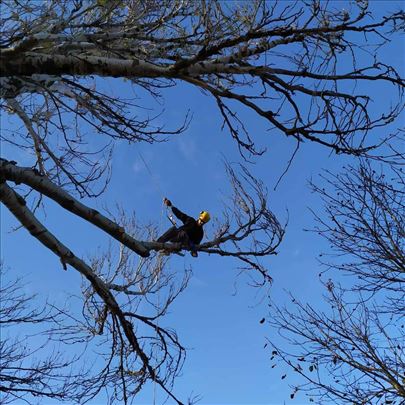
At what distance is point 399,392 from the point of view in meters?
5.09

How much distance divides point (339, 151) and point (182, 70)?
1224mm

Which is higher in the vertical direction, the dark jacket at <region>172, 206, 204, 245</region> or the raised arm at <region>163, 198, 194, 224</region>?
the raised arm at <region>163, 198, 194, 224</region>

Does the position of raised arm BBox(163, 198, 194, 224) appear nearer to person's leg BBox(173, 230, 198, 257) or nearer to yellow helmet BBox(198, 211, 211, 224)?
yellow helmet BBox(198, 211, 211, 224)

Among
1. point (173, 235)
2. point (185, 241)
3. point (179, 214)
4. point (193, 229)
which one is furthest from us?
point (179, 214)

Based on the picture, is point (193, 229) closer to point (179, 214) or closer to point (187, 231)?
point (187, 231)

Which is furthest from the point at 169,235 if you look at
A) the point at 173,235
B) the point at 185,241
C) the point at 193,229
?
the point at 185,241

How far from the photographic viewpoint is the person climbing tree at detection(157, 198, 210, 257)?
5117 millimetres

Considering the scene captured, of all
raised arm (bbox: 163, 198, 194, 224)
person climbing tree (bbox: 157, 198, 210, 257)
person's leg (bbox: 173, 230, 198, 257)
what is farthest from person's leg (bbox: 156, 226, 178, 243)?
raised arm (bbox: 163, 198, 194, 224)

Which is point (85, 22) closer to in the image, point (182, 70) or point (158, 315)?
point (182, 70)

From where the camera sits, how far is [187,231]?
5.86m

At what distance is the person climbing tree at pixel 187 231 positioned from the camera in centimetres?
512

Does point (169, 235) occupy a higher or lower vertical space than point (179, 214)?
lower

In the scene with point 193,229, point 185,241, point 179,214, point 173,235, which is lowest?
point 185,241

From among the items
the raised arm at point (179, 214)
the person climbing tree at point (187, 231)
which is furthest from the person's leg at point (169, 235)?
the raised arm at point (179, 214)
